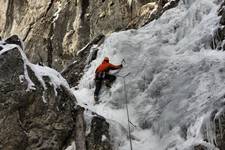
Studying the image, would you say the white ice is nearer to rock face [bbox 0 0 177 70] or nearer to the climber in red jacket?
the climber in red jacket

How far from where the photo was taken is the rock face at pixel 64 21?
21.1 metres

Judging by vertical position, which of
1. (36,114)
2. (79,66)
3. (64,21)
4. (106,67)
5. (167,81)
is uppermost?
(36,114)

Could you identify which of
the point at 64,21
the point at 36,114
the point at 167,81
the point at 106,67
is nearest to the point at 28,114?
the point at 36,114

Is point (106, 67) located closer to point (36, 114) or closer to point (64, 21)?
point (36, 114)

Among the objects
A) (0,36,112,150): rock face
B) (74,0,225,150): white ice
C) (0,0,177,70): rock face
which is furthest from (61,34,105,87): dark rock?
(0,36,112,150): rock face

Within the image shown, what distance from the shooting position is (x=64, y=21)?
25.4 m

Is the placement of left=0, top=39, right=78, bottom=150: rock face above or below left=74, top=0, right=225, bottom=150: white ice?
above

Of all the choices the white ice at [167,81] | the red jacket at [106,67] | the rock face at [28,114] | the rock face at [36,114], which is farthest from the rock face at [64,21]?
the rock face at [28,114]

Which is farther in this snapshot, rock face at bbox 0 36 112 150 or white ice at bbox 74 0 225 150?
white ice at bbox 74 0 225 150

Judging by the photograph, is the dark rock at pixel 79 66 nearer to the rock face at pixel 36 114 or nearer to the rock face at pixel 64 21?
the rock face at pixel 64 21

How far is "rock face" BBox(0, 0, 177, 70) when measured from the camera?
69.2 ft

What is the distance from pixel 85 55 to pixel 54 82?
710 centimetres

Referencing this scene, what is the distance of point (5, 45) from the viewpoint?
12203mm

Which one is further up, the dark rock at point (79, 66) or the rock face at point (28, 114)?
the rock face at point (28, 114)
